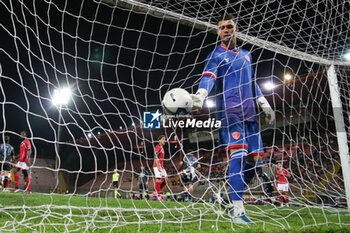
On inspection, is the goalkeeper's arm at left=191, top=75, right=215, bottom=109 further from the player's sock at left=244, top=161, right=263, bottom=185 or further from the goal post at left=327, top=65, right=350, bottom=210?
the goal post at left=327, top=65, right=350, bottom=210

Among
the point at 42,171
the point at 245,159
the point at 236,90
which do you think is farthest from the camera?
the point at 42,171

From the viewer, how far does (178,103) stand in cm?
237

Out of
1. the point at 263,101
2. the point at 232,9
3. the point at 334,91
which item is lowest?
the point at 263,101

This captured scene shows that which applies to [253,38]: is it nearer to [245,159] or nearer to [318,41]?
[318,41]

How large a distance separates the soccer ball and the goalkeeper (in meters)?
0.13

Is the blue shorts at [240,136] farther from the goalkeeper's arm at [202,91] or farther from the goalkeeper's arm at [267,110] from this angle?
the goalkeeper's arm at [202,91]

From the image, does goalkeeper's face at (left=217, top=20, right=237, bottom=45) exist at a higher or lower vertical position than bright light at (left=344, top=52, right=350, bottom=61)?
lower

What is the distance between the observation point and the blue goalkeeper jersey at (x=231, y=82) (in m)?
2.84

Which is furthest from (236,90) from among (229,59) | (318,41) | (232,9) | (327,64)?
(327,64)

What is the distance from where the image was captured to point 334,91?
4.36 m

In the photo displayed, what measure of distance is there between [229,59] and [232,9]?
1.27 metres

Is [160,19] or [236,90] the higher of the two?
[160,19]

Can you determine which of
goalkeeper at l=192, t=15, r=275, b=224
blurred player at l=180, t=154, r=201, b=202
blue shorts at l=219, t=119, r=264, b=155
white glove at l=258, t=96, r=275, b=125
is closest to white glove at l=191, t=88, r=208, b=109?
goalkeeper at l=192, t=15, r=275, b=224

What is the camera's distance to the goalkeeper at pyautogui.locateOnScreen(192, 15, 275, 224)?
2682mm
